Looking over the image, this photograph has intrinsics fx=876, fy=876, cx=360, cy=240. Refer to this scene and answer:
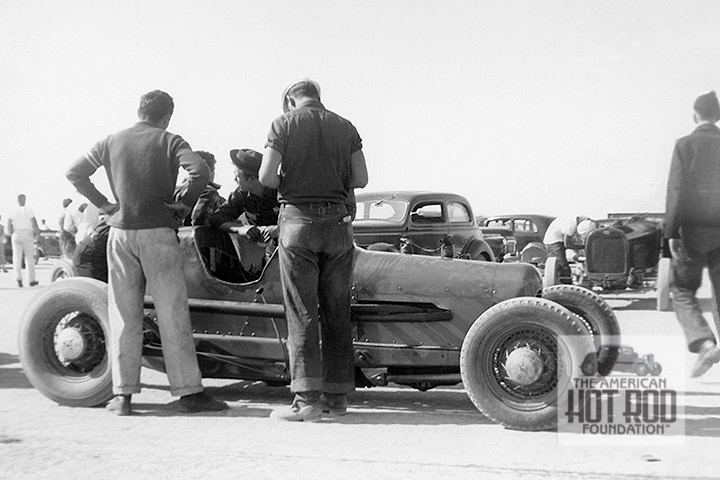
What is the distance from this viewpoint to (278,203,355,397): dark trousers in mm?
5160

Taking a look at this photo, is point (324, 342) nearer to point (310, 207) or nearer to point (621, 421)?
point (310, 207)

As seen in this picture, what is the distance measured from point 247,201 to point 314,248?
1084mm

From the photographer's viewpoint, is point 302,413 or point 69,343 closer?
point 302,413

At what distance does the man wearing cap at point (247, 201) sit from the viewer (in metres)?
5.97

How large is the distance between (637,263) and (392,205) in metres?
4.03

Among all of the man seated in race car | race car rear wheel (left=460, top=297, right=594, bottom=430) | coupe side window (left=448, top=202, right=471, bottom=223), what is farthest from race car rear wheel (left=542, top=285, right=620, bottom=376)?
coupe side window (left=448, top=202, right=471, bottom=223)

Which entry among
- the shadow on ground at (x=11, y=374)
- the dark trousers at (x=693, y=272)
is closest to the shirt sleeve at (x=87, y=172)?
the shadow on ground at (x=11, y=374)

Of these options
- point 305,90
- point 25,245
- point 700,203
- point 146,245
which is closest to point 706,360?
point 700,203

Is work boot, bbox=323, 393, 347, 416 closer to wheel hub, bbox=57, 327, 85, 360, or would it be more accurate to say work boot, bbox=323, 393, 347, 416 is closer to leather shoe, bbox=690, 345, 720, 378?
wheel hub, bbox=57, 327, 85, 360

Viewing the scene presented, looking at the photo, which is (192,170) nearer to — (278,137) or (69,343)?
(278,137)

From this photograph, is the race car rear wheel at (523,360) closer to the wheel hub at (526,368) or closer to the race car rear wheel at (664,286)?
the wheel hub at (526,368)

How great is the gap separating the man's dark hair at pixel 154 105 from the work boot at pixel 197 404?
5.74 feet

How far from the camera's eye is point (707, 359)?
5816 millimetres

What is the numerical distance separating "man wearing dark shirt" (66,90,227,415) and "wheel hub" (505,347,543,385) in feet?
6.04
